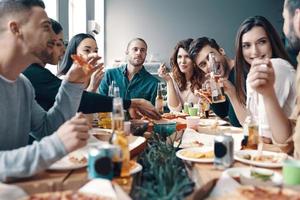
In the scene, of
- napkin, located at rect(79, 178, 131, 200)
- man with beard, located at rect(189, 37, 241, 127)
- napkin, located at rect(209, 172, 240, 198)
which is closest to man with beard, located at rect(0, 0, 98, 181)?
napkin, located at rect(79, 178, 131, 200)

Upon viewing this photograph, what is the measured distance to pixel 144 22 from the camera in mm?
5652

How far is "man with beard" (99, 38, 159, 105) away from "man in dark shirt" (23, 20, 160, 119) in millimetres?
1224

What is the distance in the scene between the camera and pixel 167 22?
5668 mm

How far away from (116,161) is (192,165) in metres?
0.32

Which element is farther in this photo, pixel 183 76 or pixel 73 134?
pixel 183 76

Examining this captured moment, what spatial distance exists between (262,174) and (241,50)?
1336 mm

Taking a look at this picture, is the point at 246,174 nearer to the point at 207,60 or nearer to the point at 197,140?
the point at 197,140

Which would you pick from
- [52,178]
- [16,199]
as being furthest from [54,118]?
[16,199]

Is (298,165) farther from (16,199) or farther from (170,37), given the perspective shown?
(170,37)

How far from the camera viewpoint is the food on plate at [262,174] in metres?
1.06

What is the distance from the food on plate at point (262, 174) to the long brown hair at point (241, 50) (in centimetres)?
120

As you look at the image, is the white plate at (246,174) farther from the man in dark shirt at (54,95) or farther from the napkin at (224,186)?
the man in dark shirt at (54,95)

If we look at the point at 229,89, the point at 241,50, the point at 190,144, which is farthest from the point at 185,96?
the point at 190,144

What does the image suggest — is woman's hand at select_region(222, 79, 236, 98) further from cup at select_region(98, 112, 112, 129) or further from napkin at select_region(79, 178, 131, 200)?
napkin at select_region(79, 178, 131, 200)
